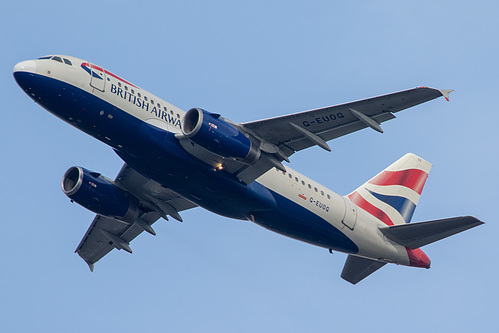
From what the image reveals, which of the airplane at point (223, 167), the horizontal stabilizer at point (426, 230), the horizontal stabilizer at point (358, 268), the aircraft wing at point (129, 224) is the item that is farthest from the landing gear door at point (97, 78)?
the horizontal stabilizer at point (358, 268)

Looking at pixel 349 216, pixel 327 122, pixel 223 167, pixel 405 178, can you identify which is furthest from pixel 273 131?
pixel 405 178

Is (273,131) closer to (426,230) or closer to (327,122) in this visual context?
(327,122)

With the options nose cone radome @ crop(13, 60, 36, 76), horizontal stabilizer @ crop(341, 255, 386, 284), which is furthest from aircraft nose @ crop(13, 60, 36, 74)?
horizontal stabilizer @ crop(341, 255, 386, 284)

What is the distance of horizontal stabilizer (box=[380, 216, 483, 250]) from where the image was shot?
39219 millimetres

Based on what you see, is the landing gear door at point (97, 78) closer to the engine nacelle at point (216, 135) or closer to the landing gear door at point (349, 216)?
the engine nacelle at point (216, 135)

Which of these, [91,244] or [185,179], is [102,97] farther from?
[91,244]

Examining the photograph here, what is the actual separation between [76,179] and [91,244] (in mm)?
6472

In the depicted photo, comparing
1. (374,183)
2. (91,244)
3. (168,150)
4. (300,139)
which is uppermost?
(374,183)

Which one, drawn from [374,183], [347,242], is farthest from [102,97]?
[374,183]

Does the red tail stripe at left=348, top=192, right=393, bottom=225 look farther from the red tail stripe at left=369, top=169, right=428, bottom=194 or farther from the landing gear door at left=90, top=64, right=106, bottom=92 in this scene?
the landing gear door at left=90, top=64, right=106, bottom=92

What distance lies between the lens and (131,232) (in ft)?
153

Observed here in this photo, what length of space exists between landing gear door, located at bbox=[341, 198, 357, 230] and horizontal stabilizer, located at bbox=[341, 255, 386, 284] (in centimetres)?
348

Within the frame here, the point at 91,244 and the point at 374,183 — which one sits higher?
the point at 374,183

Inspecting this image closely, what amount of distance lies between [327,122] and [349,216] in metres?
6.86
